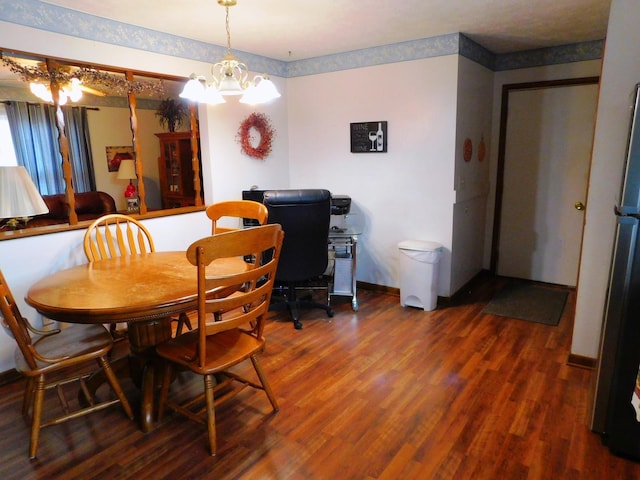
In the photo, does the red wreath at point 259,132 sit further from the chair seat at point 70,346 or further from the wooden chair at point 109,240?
the chair seat at point 70,346

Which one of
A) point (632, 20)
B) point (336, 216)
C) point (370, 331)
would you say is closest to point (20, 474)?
point (370, 331)

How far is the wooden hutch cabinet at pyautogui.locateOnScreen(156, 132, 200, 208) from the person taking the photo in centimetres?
544

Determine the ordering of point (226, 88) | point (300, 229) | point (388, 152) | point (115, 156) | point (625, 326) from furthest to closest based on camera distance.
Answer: point (115, 156) → point (388, 152) → point (300, 229) → point (226, 88) → point (625, 326)

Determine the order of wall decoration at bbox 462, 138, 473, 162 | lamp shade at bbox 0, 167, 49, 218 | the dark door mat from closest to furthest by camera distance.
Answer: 1. lamp shade at bbox 0, 167, 49, 218
2. the dark door mat
3. wall decoration at bbox 462, 138, 473, 162

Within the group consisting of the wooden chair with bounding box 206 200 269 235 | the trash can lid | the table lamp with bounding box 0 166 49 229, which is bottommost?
the trash can lid

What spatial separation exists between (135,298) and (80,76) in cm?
195

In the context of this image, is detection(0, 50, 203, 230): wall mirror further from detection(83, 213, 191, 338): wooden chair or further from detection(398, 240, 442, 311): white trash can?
detection(398, 240, 442, 311): white trash can

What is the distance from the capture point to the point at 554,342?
120 inches

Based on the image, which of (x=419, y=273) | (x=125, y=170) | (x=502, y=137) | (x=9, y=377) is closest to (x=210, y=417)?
(x=9, y=377)

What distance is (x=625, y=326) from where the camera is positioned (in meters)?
1.84

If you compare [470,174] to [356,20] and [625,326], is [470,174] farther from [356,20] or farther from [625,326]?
[625,326]

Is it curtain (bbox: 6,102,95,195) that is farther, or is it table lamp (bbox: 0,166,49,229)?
curtain (bbox: 6,102,95,195)

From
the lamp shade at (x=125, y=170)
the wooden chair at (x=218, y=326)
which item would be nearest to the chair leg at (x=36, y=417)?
the wooden chair at (x=218, y=326)

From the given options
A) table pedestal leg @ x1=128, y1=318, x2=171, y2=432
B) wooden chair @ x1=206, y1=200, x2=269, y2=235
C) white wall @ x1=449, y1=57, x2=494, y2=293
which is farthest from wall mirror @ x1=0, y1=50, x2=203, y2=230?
white wall @ x1=449, y1=57, x2=494, y2=293
